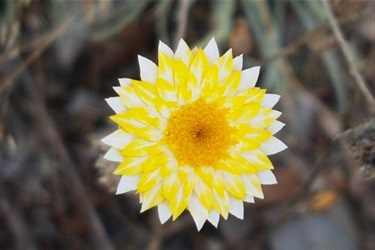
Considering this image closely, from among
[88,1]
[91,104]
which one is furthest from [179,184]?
[91,104]

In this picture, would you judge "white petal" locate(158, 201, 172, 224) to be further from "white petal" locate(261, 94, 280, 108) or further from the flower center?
"white petal" locate(261, 94, 280, 108)

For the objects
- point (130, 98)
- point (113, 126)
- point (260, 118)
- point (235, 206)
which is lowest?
point (235, 206)

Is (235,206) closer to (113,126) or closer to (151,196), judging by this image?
(151,196)

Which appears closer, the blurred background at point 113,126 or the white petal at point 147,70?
the white petal at point 147,70

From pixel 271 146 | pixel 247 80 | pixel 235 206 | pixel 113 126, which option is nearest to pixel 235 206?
pixel 235 206

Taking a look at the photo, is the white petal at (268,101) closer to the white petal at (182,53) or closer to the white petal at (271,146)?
the white petal at (271,146)

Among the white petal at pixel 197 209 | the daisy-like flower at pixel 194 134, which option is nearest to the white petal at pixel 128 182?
the daisy-like flower at pixel 194 134

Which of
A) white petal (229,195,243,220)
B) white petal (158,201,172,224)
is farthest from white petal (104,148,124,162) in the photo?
white petal (229,195,243,220)
